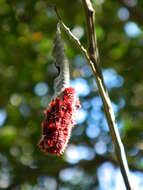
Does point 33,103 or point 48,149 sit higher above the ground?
point 33,103

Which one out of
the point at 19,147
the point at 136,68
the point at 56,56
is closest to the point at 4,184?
the point at 19,147

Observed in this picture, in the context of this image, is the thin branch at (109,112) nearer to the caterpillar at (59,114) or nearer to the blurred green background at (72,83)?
the caterpillar at (59,114)

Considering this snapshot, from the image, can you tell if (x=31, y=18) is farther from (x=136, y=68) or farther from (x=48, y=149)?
(x=48, y=149)

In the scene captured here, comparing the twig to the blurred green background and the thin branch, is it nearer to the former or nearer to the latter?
the thin branch

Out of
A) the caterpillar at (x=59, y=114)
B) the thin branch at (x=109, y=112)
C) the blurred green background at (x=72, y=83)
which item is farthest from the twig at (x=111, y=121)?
the blurred green background at (x=72, y=83)

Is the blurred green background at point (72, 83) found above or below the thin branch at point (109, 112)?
above

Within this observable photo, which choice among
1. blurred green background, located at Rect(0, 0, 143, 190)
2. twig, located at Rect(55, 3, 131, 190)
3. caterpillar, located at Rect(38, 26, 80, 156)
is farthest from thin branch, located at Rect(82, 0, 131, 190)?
blurred green background, located at Rect(0, 0, 143, 190)

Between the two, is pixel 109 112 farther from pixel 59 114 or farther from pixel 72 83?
pixel 72 83

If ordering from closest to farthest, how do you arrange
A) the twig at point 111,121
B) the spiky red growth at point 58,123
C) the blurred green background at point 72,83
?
the twig at point 111,121, the spiky red growth at point 58,123, the blurred green background at point 72,83
